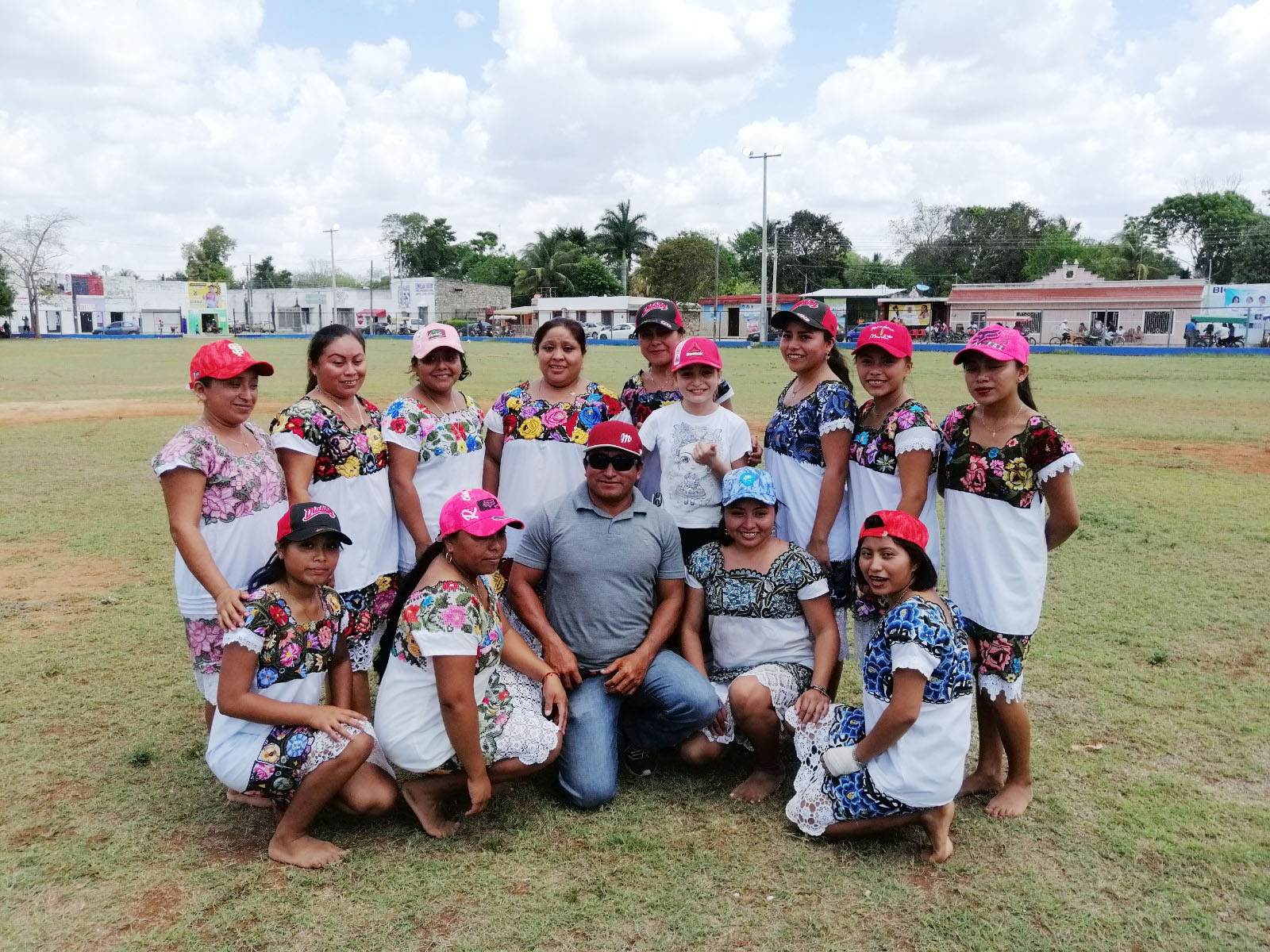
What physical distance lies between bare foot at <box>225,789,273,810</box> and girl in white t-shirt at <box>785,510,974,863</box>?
201 cm

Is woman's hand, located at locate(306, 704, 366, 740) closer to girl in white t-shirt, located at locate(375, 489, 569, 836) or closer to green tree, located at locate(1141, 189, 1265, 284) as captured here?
girl in white t-shirt, located at locate(375, 489, 569, 836)

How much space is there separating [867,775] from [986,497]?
1.16 meters

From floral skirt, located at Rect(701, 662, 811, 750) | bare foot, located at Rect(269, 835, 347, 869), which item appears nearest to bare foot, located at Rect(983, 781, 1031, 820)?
floral skirt, located at Rect(701, 662, 811, 750)

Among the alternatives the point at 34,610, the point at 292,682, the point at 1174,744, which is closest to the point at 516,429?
the point at 292,682

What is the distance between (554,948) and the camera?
2877mm

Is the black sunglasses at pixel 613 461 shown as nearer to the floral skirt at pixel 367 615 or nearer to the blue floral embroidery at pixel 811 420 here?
the blue floral embroidery at pixel 811 420

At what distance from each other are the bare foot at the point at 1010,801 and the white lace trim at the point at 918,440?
140cm

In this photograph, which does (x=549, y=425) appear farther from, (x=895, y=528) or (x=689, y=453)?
(x=895, y=528)

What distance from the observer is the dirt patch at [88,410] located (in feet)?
52.1

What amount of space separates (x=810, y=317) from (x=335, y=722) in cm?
251

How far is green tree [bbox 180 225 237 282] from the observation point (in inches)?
3792

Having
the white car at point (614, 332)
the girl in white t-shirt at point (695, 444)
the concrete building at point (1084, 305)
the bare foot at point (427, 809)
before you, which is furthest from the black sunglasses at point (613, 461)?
the white car at point (614, 332)

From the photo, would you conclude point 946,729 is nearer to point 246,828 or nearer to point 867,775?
point 867,775

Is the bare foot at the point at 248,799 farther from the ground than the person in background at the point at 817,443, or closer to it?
closer to it
